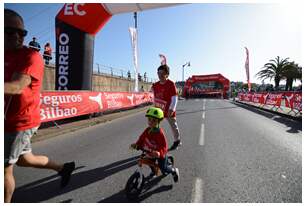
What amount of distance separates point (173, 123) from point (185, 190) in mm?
2529

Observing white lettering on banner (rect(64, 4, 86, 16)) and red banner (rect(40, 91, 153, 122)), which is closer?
red banner (rect(40, 91, 153, 122))

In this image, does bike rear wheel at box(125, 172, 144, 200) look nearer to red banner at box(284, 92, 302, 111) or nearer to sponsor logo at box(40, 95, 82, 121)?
sponsor logo at box(40, 95, 82, 121)

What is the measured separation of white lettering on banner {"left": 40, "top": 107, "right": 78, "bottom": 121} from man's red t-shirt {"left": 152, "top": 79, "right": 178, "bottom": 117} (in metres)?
3.91

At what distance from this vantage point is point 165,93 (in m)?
5.68

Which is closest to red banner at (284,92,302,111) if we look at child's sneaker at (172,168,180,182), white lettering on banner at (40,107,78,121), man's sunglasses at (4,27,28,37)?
white lettering on banner at (40,107,78,121)

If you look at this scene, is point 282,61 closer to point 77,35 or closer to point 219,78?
point 219,78

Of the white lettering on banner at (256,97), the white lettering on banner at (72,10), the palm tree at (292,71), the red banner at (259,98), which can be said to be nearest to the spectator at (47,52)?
the white lettering on banner at (72,10)

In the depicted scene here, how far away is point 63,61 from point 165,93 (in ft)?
20.2

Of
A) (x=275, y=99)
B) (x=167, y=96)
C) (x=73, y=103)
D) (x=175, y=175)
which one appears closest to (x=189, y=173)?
(x=175, y=175)

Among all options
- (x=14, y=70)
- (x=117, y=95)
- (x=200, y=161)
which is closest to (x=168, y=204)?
(x=200, y=161)

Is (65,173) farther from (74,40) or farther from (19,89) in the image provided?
(74,40)

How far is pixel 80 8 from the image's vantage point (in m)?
9.59

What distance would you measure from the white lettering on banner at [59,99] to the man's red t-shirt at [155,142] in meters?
5.02

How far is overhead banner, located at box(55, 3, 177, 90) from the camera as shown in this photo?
967 centimetres
